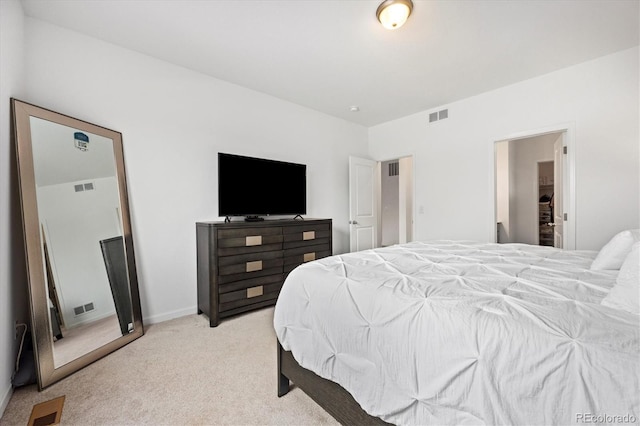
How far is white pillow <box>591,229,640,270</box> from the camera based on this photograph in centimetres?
126

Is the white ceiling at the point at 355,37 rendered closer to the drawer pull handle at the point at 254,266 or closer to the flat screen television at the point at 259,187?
the flat screen television at the point at 259,187

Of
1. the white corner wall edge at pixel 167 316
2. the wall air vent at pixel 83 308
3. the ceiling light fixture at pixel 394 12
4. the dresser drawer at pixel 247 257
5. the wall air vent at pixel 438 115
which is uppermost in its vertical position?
the ceiling light fixture at pixel 394 12

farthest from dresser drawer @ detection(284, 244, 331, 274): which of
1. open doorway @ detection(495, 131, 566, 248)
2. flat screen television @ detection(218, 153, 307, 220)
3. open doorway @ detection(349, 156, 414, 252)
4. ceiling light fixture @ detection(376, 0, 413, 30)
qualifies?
open doorway @ detection(495, 131, 566, 248)

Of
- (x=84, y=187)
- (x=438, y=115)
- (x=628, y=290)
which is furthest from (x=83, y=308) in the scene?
(x=438, y=115)

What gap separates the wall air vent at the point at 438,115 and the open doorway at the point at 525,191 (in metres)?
1.82

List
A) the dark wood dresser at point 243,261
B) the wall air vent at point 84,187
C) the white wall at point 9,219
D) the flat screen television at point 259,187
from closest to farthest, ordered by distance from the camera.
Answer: the white wall at point 9,219
the wall air vent at point 84,187
the dark wood dresser at point 243,261
the flat screen television at point 259,187

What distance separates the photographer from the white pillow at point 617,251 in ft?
4.14

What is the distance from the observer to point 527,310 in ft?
2.76

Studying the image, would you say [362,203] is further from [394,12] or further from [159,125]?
[159,125]

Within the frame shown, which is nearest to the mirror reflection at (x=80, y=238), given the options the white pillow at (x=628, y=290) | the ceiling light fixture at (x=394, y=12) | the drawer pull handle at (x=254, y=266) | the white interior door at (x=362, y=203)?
the drawer pull handle at (x=254, y=266)

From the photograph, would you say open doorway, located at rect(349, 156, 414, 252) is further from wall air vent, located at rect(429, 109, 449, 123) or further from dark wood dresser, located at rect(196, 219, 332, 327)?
dark wood dresser, located at rect(196, 219, 332, 327)

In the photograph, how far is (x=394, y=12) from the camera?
1.91m

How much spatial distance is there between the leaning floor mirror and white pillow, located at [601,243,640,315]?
2.90 meters

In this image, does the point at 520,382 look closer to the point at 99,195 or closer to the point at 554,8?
the point at 554,8
